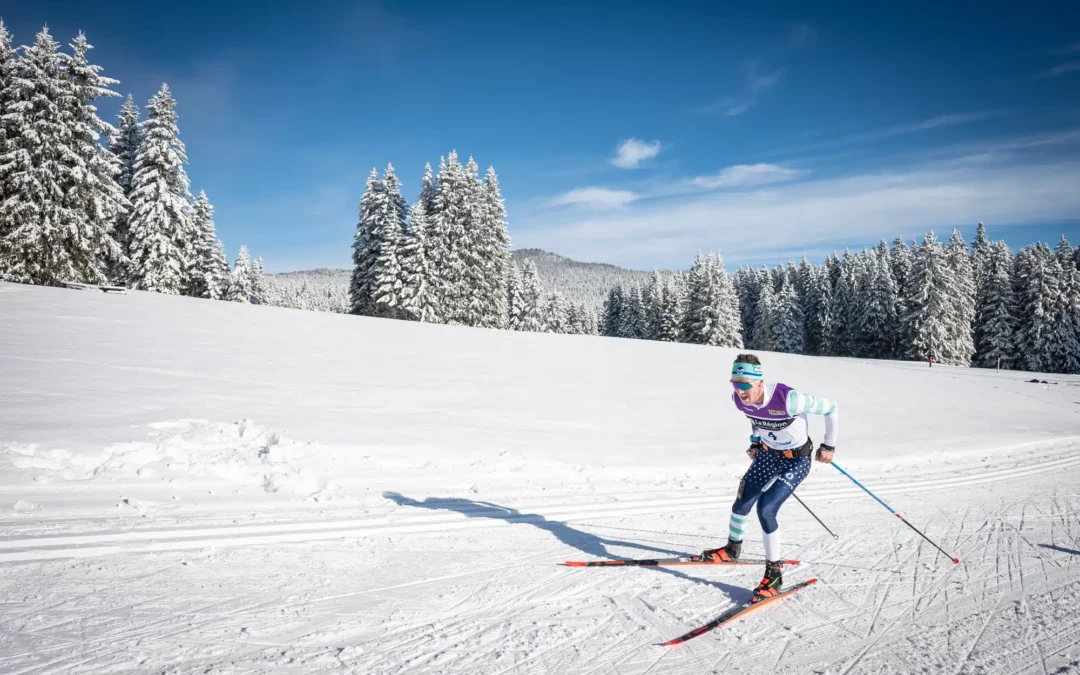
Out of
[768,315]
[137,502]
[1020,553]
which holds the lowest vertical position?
[1020,553]

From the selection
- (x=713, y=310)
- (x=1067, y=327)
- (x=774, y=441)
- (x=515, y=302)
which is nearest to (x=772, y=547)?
(x=774, y=441)

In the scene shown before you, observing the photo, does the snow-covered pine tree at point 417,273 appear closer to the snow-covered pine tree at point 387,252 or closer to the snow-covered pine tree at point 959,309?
the snow-covered pine tree at point 387,252

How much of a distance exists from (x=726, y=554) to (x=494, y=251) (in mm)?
36801

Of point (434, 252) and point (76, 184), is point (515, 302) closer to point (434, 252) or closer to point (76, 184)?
point (434, 252)

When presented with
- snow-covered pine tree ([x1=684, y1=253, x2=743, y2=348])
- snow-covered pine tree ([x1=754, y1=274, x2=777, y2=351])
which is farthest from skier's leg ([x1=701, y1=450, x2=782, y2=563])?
snow-covered pine tree ([x1=754, y1=274, x2=777, y2=351])

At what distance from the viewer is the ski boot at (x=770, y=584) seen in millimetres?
4957

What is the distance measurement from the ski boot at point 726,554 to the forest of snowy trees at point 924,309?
145 ft

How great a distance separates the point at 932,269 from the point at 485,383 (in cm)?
4793

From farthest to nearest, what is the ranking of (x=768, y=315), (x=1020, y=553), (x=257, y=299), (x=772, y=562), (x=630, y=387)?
(x=768, y=315) < (x=257, y=299) < (x=630, y=387) < (x=1020, y=553) < (x=772, y=562)

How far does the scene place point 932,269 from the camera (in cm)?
4750

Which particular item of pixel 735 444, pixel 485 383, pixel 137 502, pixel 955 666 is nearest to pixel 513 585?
pixel 955 666

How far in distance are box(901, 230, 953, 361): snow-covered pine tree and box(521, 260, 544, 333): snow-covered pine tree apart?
3432 centimetres

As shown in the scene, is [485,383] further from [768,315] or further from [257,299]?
[768,315]

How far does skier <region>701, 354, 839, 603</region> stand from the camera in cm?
509
